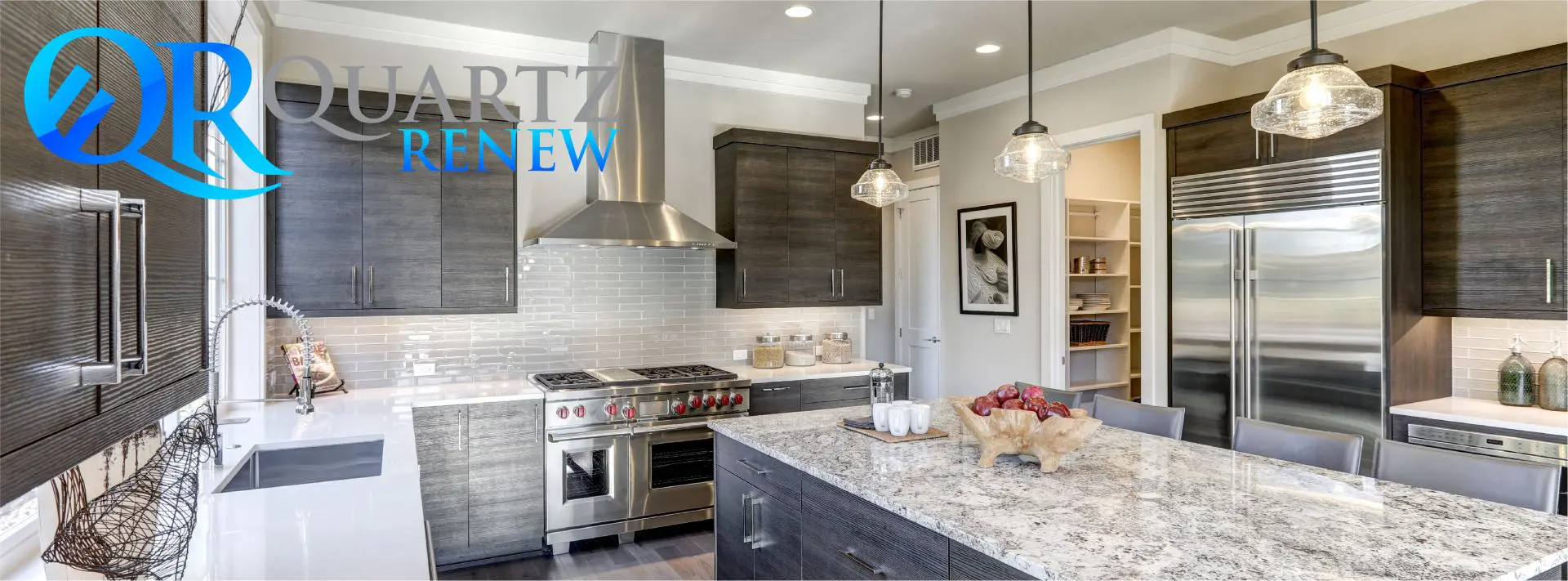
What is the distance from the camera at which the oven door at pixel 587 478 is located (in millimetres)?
4098

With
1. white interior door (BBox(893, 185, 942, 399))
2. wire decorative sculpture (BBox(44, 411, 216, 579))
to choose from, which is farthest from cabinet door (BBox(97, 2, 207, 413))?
white interior door (BBox(893, 185, 942, 399))

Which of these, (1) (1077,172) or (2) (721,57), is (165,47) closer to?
(2) (721,57)

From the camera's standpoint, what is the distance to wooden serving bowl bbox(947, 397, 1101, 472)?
7.45 feet

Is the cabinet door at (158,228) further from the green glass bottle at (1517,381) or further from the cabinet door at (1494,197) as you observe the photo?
the green glass bottle at (1517,381)

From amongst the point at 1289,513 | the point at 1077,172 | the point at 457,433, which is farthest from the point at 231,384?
the point at 1077,172

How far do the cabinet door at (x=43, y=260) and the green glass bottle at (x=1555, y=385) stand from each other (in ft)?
15.6

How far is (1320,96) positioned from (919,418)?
1.48 meters

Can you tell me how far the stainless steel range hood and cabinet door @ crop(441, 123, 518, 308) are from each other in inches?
12.9

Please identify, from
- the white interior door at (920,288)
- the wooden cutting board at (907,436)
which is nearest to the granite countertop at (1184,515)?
the wooden cutting board at (907,436)

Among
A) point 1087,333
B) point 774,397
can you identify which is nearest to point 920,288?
point 1087,333

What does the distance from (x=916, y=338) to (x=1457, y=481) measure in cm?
530

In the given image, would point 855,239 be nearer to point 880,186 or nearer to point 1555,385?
point 880,186

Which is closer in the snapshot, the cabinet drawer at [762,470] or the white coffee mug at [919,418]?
the cabinet drawer at [762,470]

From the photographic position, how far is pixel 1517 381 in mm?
3535
